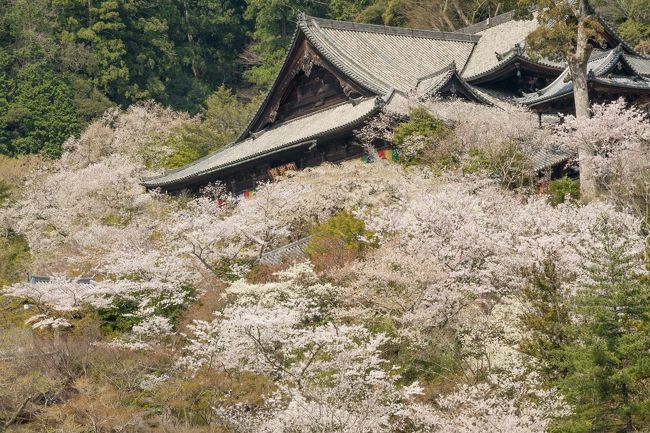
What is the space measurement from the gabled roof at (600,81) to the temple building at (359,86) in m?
0.04

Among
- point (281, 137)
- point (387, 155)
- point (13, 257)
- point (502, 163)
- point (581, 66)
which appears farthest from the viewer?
point (13, 257)

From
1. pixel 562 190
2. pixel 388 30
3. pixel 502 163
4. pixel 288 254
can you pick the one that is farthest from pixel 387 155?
pixel 388 30

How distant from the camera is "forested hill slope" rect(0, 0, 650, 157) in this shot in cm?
4641

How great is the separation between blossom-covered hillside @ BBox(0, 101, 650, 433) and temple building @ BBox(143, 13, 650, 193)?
78.8 inches

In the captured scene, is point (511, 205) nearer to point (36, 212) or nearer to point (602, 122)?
point (602, 122)

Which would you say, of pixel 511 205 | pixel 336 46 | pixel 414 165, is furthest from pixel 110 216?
pixel 511 205

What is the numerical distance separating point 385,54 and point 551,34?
26.8ft

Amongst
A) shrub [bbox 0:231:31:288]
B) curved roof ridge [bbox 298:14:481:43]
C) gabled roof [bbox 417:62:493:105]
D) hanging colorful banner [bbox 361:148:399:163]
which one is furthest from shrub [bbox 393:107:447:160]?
shrub [bbox 0:231:31:288]

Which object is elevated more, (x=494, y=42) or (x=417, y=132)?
(x=494, y=42)

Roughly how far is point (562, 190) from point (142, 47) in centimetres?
3198

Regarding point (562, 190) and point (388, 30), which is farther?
point (388, 30)

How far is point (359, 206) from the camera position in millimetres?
22719

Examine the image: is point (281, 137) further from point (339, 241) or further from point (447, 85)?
point (339, 241)

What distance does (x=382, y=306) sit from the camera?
58.4 ft
